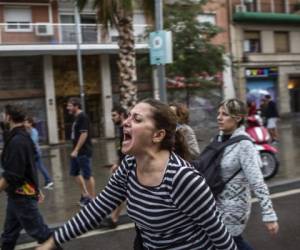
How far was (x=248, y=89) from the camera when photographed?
2894 centimetres

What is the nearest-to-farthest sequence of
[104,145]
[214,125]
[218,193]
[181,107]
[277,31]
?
[218,193] < [181,107] < [104,145] < [214,125] < [277,31]

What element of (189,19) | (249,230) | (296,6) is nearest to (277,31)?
(296,6)

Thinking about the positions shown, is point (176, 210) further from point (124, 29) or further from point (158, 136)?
point (124, 29)

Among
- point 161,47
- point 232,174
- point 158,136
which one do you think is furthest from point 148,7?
point 158,136

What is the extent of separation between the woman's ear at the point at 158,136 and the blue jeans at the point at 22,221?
2937 millimetres

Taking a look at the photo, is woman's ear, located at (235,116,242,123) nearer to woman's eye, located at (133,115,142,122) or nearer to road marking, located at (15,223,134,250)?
woman's eye, located at (133,115,142,122)

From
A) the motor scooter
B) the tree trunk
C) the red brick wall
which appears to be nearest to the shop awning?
the red brick wall

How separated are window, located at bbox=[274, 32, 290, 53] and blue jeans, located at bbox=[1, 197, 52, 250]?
26.8 metres

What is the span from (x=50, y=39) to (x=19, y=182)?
731 inches

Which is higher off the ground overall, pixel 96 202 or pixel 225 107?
pixel 225 107

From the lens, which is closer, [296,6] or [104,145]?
[104,145]

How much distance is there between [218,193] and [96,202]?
1417 millimetres

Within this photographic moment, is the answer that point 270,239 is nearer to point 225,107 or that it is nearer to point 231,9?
point 225,107

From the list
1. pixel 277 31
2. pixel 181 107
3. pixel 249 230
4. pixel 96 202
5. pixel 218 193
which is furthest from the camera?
pixel 277 31
